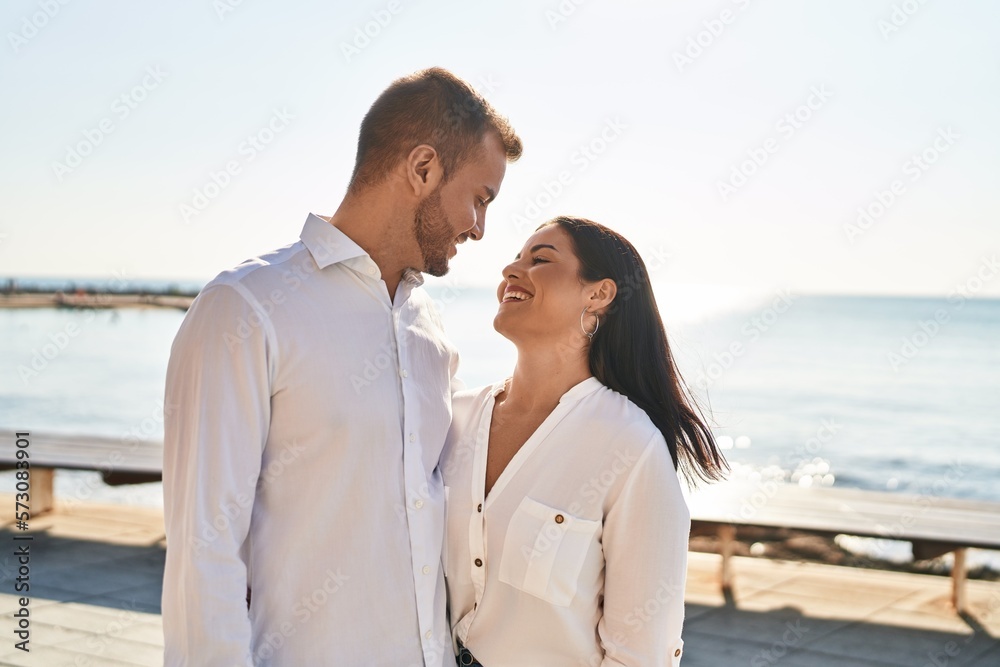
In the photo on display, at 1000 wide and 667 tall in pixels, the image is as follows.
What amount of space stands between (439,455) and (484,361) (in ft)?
76.3

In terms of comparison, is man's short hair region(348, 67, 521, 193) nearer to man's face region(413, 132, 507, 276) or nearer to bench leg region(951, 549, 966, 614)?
man's face region(413, 132, 507, 276)

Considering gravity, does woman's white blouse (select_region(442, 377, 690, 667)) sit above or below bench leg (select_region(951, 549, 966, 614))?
above

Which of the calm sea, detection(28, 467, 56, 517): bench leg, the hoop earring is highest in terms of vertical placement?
the hoop earring

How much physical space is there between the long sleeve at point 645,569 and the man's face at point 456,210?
2.15ft

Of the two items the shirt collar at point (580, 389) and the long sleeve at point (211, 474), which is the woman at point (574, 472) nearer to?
the shirt collar at point (580, 389)

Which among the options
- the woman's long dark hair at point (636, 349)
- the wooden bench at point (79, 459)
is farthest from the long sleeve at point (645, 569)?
the wooden bench at point (79, 459)

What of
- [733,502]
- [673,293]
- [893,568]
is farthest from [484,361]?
[673,293]

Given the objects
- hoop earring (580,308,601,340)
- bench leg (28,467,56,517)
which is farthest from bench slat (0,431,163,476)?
hoop earring (580,308,601,340)

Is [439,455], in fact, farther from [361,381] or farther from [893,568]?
[893,568]

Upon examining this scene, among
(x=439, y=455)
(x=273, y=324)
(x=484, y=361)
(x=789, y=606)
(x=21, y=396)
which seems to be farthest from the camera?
(x=484, y=361)

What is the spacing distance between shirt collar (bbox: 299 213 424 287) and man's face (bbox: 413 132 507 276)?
0.52ft

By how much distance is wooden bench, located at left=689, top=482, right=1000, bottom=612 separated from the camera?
14.2 feet

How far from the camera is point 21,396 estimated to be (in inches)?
706

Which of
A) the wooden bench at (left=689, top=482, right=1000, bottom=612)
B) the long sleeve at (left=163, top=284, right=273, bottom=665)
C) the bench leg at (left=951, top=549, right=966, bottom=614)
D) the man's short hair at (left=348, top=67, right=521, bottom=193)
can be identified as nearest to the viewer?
the long sleeve at (left=163, top=284, right=273, bottom=665)
